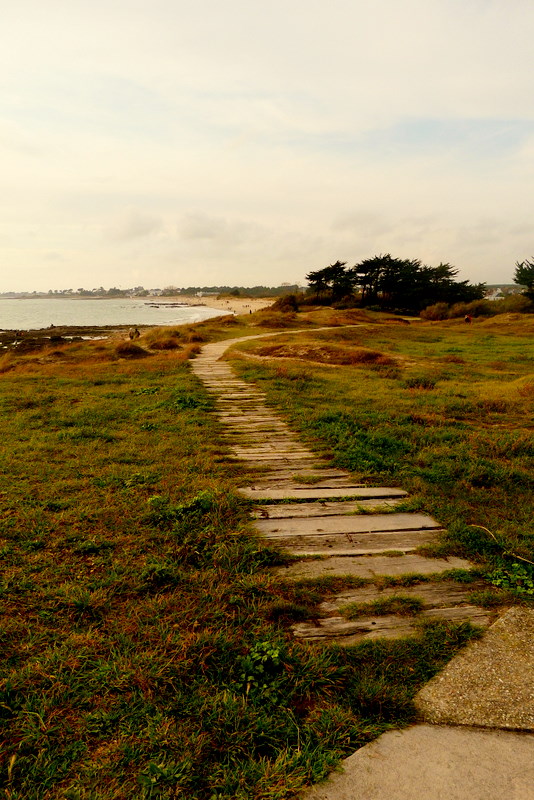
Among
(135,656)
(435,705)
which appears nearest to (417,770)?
(435,705)

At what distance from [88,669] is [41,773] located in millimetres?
646

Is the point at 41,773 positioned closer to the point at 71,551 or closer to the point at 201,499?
the point at 71,551

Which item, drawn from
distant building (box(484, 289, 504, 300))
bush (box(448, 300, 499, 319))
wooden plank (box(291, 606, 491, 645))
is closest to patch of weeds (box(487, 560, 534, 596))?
wooden plank (box(291, 606, 491, 645))

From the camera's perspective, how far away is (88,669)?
2.85 m

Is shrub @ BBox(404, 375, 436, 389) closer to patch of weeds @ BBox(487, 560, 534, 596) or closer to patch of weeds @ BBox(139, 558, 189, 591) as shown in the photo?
patch of weeds @ BBox(487, 560, 534, 596)

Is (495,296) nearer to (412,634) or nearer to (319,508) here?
→ (319,508)

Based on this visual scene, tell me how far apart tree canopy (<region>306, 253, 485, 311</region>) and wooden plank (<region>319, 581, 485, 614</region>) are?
60187 millimetres

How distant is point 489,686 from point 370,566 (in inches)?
55.3

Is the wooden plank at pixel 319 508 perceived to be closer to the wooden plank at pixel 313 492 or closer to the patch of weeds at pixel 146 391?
the wooden plank at pixel 313 492

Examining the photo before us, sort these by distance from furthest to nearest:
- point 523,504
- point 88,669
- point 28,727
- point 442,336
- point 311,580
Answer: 1. point 442,336
2. point 523,504
3. point 311,580
4. point 88,669
5. point 28,727

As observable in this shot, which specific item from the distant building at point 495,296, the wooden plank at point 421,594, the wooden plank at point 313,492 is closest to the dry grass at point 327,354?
the wooden plank at point 313,492

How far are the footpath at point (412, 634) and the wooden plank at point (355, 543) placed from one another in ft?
0.04

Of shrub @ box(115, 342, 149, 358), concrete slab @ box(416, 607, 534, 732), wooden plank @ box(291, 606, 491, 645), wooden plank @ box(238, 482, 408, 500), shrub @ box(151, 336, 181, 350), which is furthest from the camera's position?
shrub @ box(151, 336, 181, 350)

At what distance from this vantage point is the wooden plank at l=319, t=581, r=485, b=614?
358 centimetres
